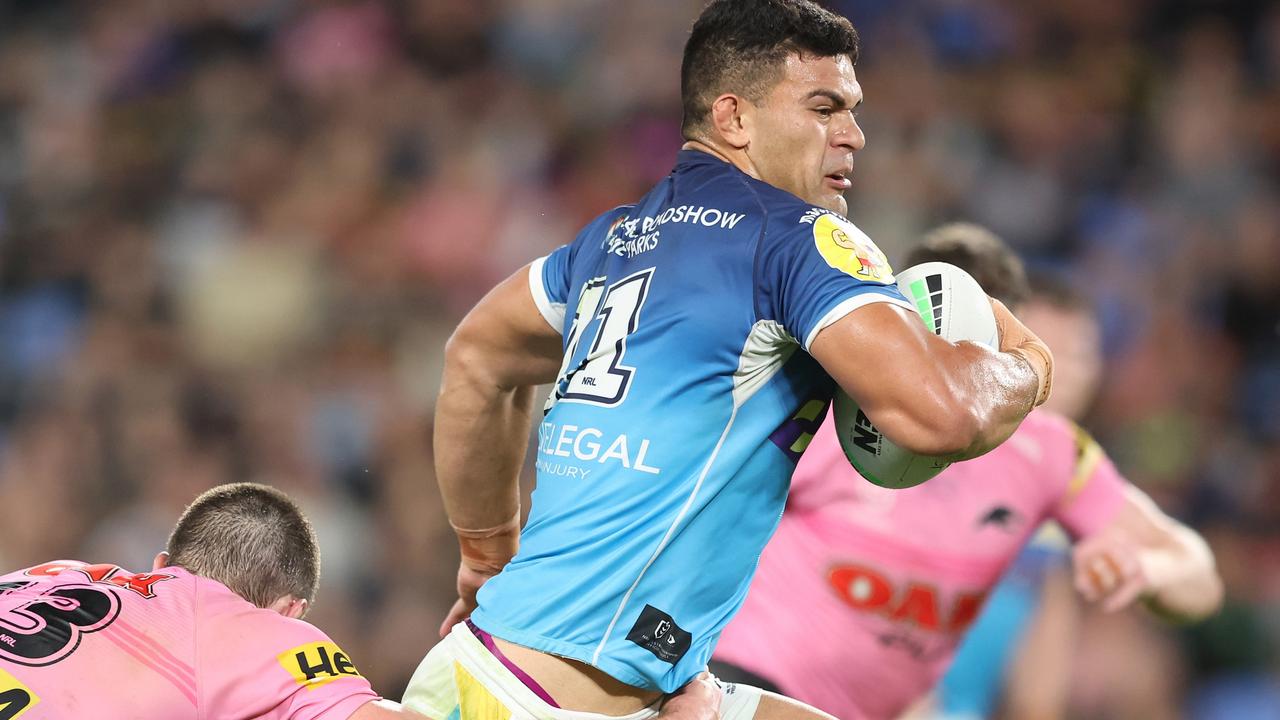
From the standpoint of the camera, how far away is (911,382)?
2.84 metres

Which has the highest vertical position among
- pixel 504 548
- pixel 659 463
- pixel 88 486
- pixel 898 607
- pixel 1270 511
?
pixel 659 463

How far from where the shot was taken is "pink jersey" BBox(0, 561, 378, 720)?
3361 mm

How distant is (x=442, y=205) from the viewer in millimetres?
9727

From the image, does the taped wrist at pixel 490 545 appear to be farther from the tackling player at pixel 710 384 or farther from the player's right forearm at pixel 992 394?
the player's right forearm at pixel 992 394

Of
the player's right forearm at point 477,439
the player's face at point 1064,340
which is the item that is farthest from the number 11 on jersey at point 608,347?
the player's face at point 1064,340

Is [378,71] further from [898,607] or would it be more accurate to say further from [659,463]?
[659,463]

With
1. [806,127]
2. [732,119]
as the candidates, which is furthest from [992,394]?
[732,119]

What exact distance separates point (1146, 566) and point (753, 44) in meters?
2.46

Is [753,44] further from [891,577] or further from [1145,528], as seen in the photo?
[1145,528]

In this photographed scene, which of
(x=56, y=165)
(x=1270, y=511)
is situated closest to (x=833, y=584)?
(x=1270, y=511)

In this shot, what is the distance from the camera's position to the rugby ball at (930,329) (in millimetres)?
3086

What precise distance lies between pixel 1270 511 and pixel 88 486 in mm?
6748

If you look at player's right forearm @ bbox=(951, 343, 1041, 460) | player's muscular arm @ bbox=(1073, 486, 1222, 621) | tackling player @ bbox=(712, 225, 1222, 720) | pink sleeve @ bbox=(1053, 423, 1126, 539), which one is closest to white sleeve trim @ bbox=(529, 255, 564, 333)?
player's right forearm @ bbox=(951, 343, 1041, 460)

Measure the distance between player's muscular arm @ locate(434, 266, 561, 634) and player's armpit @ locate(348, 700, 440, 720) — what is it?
0.74m
